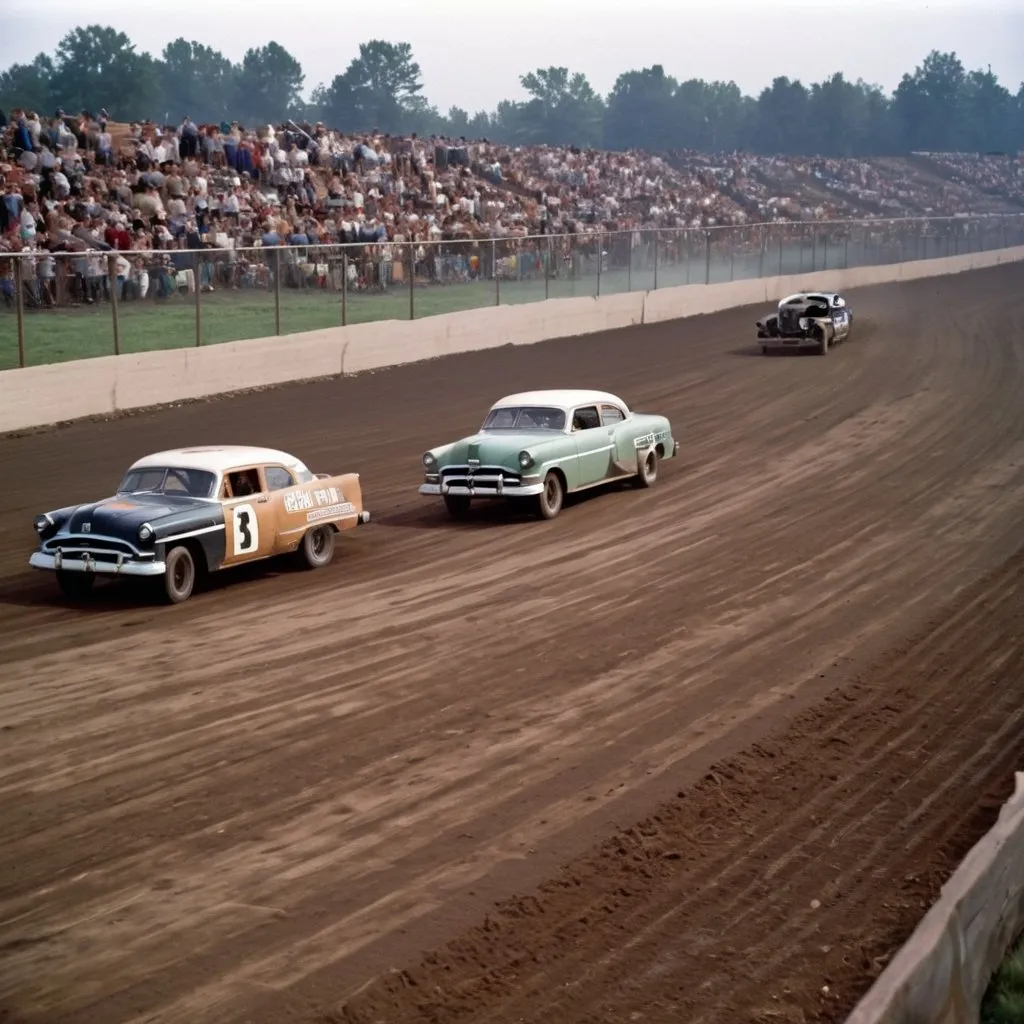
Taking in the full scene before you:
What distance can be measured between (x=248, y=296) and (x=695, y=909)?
2157cm

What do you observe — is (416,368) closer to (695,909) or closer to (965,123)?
(695,909)

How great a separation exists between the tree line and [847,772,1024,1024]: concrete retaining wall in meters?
119

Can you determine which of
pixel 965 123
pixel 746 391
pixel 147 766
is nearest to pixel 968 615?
pixel 147 766

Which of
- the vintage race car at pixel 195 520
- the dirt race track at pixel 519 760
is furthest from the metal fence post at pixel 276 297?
the vintage race car at pixel 195 520

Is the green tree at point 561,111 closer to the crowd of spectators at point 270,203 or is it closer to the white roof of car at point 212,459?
the crowd of spectators at point 270,203

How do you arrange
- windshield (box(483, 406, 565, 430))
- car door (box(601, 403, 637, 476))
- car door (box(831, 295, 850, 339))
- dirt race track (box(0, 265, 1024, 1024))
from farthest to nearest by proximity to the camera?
car door (box(831, 295, 850, 339)), car door (box(601, 403, 637, 476)), windshield (box(483, 406, 565, 430)), dirt race track (box(0, 265, 1024, 1024))

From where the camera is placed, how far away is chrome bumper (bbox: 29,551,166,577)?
1240 centimetres

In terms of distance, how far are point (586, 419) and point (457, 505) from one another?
1.88 m

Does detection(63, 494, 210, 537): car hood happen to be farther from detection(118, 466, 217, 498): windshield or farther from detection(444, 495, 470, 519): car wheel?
detection(444, 495, 470, 519): car wheel

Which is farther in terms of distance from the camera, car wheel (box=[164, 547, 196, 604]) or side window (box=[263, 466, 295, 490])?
side window (box=[263, 466, 295, 490])

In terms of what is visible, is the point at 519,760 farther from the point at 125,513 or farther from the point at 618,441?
the point at 618,441

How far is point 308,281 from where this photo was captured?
93.7 feet

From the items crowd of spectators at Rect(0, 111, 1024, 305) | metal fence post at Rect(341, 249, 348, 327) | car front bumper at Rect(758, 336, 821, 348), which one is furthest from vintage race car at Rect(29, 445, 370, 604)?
car front bumper at Rect(758, 336, 821, 348)

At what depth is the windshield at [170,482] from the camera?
13.5m
